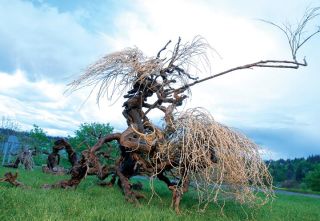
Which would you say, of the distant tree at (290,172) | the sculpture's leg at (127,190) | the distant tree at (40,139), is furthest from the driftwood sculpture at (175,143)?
the distant tree at (290,172)

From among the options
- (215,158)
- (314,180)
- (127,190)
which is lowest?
(127,190)

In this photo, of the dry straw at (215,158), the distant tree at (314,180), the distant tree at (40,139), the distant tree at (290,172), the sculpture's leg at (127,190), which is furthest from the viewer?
the distant tree at (290,172)

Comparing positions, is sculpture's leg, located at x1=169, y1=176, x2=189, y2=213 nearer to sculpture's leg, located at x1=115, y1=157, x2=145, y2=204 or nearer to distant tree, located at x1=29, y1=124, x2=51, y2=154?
sculpture's leg, located at x1=115, y1=157, x2=145, y2=204

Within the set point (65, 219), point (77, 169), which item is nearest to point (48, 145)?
point (77, 169)

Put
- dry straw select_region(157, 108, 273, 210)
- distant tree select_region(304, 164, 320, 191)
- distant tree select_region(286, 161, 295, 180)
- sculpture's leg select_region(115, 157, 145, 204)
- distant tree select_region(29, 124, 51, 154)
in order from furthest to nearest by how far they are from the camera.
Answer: distant tree select_region(286, 161, 295, 180) → distant tree select_region(304, 164, 320, 191) → distant tree select_region(29, 124, 51, 154) → sculpture's leg select_region(115, 157, 145, 204) → dry straw select_region(157, 108, 273, 210)

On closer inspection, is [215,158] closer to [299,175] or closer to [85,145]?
[85,145]

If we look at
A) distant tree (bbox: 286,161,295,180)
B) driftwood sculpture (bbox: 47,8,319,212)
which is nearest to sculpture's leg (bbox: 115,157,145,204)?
driftwood sculpture (bbox: 47,8,319,212)

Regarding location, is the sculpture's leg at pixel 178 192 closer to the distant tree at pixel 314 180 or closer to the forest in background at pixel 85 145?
the forest in background at pixel 85 145

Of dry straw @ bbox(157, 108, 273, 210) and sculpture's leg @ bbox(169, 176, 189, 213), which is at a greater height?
dry straw @ bbox(157, 108, 273, 210)

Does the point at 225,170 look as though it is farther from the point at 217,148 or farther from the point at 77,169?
the point at 77,169

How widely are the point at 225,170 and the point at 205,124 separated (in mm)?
697

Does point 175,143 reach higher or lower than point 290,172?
lower

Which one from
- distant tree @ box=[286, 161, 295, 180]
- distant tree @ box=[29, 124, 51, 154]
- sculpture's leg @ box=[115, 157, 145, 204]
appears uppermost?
distant tree @ box=[286, 161, 295, 180]

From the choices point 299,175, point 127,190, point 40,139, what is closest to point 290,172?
point 299,175
